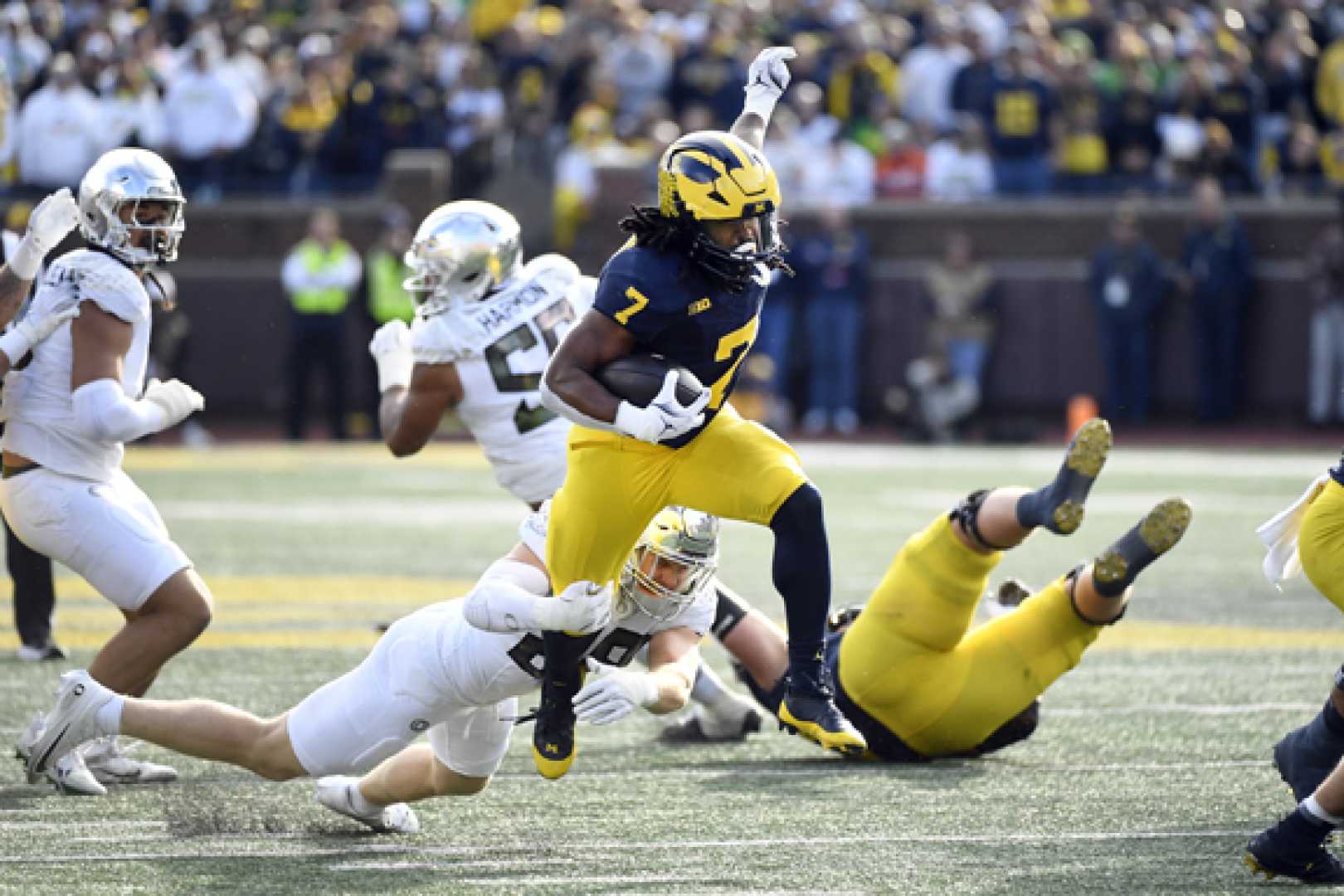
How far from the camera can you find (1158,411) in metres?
17.7

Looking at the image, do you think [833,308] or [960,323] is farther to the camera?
[833,308]

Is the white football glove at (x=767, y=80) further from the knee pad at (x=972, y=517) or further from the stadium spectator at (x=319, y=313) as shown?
the stadium spectator at (x=319, y=313)

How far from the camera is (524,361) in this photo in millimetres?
6406

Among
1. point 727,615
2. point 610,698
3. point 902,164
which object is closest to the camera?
point 610,698

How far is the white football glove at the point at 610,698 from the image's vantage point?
14.5 ft

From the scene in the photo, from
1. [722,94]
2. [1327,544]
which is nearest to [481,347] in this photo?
[1327,544]

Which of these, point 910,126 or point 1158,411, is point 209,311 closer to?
point 910,126

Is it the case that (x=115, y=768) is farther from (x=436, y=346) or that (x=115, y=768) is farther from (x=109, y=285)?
(x=436, y=346)

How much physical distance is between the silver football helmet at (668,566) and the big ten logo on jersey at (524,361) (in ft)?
5.44

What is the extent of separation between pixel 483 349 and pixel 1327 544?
2.68 meters

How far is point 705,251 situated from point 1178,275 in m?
13.0

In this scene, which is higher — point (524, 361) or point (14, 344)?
point (14, 344)

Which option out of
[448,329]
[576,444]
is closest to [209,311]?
[448,329]

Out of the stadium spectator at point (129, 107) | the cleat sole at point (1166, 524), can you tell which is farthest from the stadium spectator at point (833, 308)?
the cleat sole at point (1166, 524)
